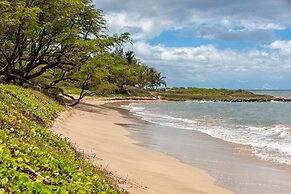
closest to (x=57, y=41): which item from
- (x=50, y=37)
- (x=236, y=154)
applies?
(x=50, y=37)

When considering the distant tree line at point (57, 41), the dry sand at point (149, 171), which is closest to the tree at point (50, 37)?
the distant tree line at point (57, 41)

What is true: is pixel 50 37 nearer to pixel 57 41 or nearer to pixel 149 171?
pixel 57 41

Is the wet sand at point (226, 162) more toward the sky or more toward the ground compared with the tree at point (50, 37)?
more toward the ground

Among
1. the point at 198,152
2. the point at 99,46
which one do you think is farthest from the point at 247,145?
the point at 99,46

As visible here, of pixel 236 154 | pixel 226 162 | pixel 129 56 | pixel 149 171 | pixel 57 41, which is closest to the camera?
pixel 149 171

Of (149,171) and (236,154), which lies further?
(236,154)

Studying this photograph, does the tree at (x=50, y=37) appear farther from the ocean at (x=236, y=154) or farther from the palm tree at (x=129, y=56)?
the palm tree at (x=129, y=56)

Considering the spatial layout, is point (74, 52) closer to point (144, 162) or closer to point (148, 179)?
point (144, 162)

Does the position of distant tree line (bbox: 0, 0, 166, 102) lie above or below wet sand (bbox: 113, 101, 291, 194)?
above

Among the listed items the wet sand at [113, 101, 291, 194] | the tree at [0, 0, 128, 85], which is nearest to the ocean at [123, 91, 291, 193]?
the wet sand at [113, 101, 291, 194]

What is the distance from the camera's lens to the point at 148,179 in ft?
32.1

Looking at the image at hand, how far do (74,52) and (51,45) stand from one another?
258cm

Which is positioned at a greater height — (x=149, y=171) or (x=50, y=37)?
(x=50, y=37)

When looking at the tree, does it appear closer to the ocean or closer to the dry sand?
the ocean
